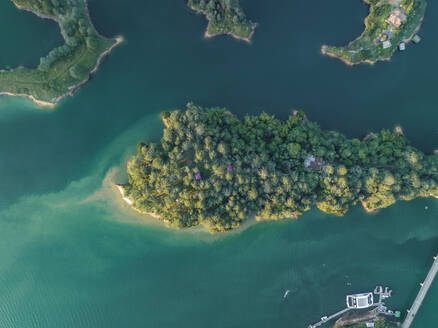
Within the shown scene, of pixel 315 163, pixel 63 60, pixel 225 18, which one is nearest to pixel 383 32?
pixel 315 163

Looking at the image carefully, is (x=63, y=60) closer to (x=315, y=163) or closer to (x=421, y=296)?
(x=315, y=163)

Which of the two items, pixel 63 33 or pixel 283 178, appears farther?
pixel 63 33

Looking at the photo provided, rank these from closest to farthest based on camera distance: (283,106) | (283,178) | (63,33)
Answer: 1. (283,178)
2. (63,33)
3. (283,106)

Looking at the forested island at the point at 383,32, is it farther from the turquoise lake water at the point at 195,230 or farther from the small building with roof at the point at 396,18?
the turquoise lake water at the point at 195,230

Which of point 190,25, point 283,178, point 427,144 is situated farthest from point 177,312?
point 427,144

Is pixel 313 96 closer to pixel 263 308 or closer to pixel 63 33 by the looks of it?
pixel 263 308

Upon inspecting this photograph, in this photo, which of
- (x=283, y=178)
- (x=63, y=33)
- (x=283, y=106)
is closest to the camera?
(x=283, y=178)
